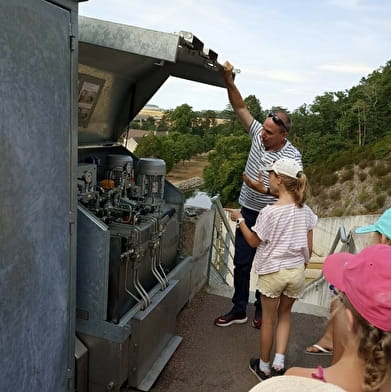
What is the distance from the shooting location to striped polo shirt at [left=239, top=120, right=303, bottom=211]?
11.2 ft

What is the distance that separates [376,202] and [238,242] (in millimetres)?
27632

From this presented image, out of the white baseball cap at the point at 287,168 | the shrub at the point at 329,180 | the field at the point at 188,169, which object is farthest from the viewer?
the field at the point at 188,169

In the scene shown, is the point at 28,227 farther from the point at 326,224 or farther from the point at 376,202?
the point at 376,202

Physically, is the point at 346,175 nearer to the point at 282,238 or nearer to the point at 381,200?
the point at 381,200

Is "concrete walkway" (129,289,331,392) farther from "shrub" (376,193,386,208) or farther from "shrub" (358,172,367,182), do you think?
"shrub" (358,172,367,182)

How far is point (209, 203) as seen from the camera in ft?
15.7

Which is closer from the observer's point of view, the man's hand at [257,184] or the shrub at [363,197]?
the man's hand at [257,184]

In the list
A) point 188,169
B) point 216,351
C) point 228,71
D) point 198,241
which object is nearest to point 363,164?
point 188,169

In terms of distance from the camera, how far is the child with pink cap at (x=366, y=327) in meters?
1.15

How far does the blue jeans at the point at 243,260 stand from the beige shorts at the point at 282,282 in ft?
2.70

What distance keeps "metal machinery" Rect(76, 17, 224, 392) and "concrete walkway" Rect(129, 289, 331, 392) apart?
16 cm

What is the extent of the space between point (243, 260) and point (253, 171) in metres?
0.92

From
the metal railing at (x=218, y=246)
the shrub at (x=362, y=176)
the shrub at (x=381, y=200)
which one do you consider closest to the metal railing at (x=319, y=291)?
the metal railing at (x=218, y=246)

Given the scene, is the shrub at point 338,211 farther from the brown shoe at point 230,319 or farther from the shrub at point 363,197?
the brown shoe at point 230,319
